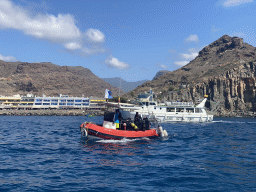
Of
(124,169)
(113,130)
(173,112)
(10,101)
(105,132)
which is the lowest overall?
(124,169)

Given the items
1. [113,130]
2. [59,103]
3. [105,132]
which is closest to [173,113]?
[113,130]

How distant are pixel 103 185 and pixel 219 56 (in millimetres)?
198727

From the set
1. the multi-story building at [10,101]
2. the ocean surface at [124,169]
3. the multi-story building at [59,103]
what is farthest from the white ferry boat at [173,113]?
the multi-story building at [10,101]

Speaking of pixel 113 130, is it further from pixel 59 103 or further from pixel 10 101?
pixel 10 101

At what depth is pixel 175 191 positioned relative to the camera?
29.3 feet

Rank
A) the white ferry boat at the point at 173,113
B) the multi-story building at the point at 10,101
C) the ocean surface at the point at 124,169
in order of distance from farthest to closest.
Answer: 1. the multi-story building at the point at 10,101
2. the white ferry boat at the point at 173,113
3. the ocean surface at the point at 124,169

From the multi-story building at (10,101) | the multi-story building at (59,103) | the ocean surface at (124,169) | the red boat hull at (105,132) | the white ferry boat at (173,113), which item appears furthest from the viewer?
the multi-story building at (10,101)

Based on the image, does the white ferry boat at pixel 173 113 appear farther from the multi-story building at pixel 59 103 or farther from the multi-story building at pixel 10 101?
the multi-story building at pixel 10 101

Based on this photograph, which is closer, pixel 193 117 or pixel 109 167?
pixel 109 167

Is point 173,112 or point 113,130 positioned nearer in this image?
point 113,130

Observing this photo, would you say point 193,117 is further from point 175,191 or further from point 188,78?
point 188,78

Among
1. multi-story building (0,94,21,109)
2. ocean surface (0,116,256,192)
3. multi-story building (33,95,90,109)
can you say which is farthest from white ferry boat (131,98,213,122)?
multi-story building (0,94,21,109)

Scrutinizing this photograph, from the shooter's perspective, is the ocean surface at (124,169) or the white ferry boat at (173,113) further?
the white ferry boat at (173,113)

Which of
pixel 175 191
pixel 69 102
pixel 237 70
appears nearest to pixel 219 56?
pixel 237 70
